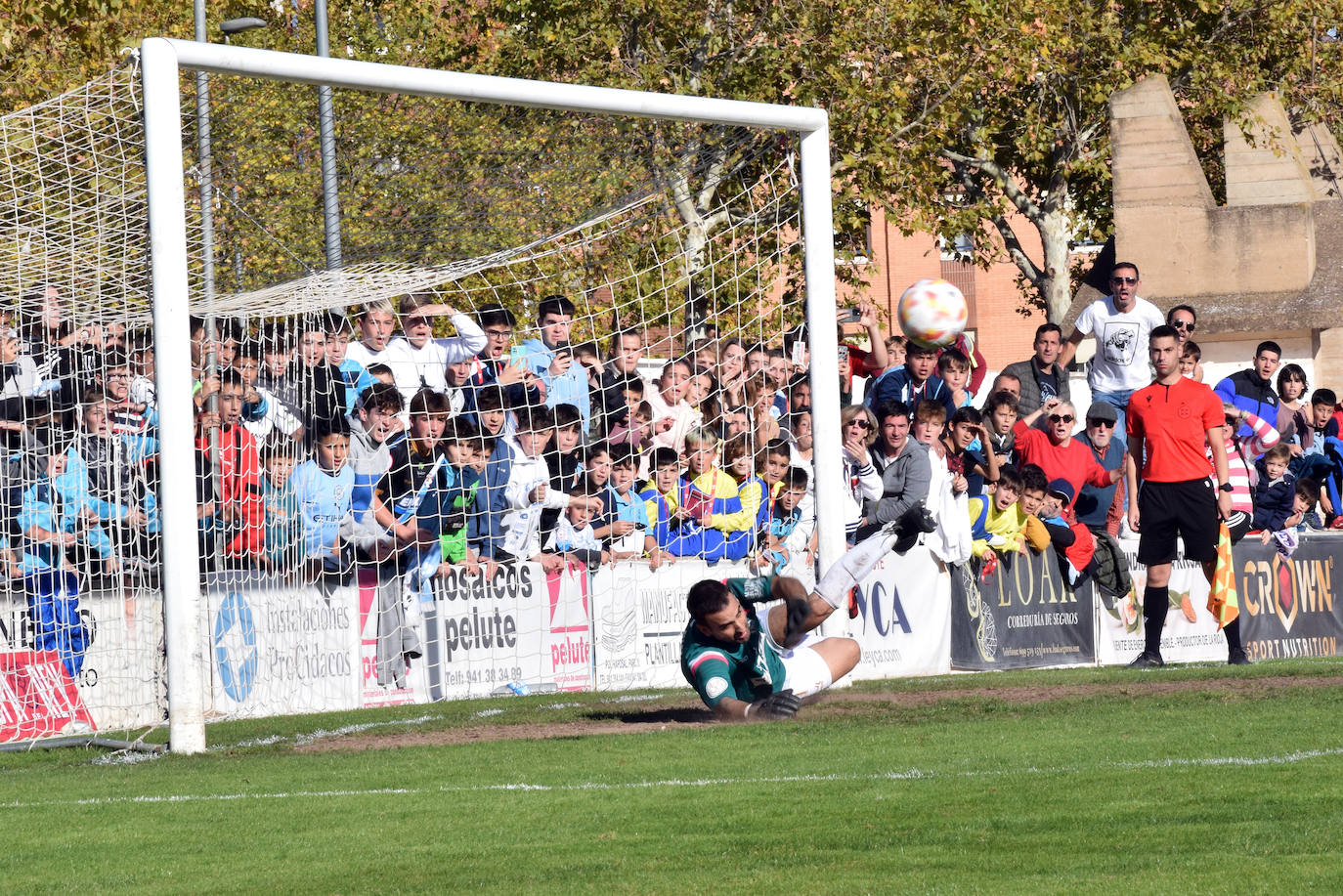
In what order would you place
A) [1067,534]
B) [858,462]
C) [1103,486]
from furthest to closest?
[1103,486]
[1067,534]
[858,462]

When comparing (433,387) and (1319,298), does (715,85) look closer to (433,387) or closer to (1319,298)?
(1319,298)

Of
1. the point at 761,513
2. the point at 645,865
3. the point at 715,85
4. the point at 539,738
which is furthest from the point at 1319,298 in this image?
the point at 645,865

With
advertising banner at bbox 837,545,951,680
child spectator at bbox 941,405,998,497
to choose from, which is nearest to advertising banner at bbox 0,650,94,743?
advertising banner at bbox 837,545,951,680

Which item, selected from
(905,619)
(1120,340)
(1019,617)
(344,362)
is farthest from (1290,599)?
(344,362)

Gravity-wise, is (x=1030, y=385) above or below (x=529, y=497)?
above

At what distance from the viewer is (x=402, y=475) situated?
42.5ft

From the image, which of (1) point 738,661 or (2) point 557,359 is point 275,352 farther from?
(1) point 738,661

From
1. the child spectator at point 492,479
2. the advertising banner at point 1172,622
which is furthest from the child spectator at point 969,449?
the child spectator at point 492,479

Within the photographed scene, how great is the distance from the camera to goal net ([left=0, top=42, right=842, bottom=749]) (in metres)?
11.5

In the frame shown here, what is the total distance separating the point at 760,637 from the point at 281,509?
3647 millimetres

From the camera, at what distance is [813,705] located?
1075 cm

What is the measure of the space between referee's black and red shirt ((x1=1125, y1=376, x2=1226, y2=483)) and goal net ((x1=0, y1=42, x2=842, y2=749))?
243 cm

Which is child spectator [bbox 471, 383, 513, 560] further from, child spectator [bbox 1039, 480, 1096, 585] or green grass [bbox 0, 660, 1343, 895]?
child spectator [bbox 1039, 480, 1096, 585]

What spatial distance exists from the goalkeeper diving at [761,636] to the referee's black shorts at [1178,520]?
136 inches
